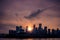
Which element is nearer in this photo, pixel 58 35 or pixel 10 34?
pixel 10 34

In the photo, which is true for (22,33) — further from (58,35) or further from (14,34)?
(58,35)

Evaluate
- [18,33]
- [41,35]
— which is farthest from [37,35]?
[18,33]

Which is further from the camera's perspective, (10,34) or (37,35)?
(37,35)

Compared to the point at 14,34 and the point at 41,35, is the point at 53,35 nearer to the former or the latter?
the point at 41,35

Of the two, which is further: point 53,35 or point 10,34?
point 53,35

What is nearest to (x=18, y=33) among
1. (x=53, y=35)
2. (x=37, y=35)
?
(x=37, y=35)

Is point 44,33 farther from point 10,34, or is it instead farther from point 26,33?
point 10,34

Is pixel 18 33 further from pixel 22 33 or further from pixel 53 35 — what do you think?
pixel 53 35
